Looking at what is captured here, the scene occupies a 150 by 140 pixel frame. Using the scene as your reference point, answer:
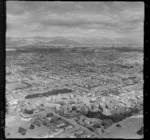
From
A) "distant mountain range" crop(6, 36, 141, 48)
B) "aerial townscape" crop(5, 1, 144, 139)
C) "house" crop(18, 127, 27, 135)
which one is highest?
"distant mountain range" crop(6, 36, 141, 48)

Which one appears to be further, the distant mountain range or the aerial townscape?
the distant mountain range

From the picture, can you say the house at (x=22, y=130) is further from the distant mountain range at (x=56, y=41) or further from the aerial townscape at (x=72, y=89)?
the distant mountain range at (x=56, y=41)

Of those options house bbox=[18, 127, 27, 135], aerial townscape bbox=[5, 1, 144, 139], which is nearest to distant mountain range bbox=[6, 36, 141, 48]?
Answer: aerial townscape bbox=[5, 1, 144, 139]

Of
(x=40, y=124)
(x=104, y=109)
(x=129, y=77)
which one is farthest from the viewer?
(x=129, y=77)

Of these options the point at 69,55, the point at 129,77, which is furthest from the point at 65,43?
the point at 129,77

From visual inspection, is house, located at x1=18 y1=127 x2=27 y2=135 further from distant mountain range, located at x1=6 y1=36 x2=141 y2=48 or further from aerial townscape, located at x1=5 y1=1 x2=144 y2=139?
distant mountain range, located at x1=6 y1=36 x2=141 y2=48

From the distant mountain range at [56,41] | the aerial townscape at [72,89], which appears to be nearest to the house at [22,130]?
the aerial townscape at [72,89]

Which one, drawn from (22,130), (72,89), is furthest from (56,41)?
(22,130)
